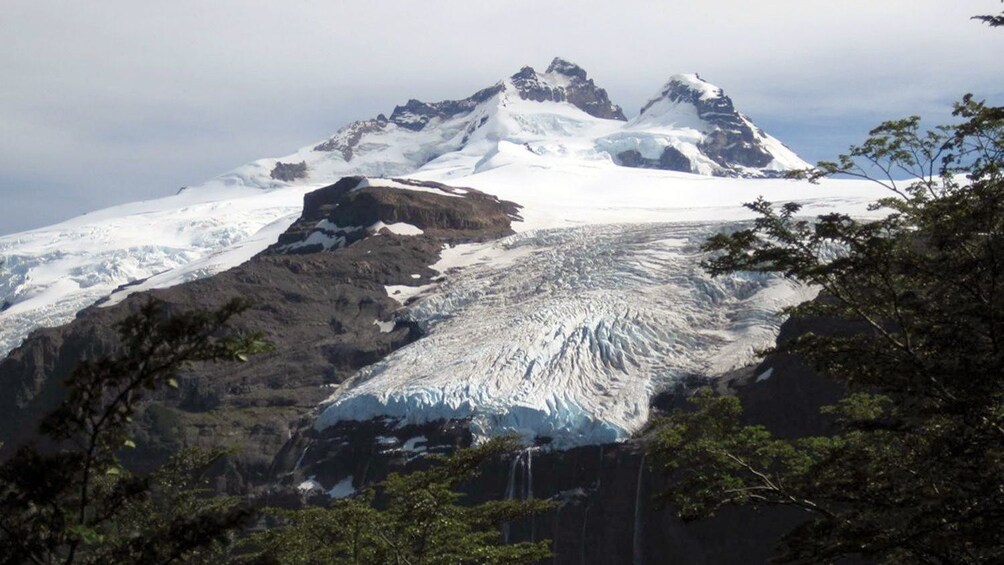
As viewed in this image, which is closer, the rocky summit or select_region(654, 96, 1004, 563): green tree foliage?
select_region(654, 96, 1004, 563): green tree foliage

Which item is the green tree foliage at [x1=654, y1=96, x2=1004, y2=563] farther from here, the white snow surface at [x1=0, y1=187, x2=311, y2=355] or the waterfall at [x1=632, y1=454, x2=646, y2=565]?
the white snow surface at [x1=0, y1=187, x2=311, y2=355]

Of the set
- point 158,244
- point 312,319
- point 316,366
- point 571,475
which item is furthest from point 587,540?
point 158,244

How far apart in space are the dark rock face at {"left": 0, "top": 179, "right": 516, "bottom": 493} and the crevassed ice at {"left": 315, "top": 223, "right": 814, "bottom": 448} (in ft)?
13.3

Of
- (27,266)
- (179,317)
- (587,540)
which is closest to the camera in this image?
(179,317)

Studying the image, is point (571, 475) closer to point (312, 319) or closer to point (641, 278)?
point (641, 278)

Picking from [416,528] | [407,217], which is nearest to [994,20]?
[416,528]

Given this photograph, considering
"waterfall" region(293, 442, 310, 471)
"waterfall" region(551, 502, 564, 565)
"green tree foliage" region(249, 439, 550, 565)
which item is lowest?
"waterfall" region(551, 502, 564, 565)

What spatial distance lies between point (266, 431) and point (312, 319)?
66.3 feet

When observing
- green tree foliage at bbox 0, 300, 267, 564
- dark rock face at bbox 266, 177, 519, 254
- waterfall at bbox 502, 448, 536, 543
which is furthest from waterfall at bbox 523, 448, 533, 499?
green tree foliage at bbox 0, 300, 267, 564

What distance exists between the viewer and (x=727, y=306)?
81500 mm

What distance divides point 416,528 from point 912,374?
421 inches

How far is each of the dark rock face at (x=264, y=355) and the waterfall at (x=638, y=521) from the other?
2152 centimetres

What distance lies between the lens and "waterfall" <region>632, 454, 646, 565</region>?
194 feet

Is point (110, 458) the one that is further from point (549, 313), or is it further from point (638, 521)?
point (549, 313)
